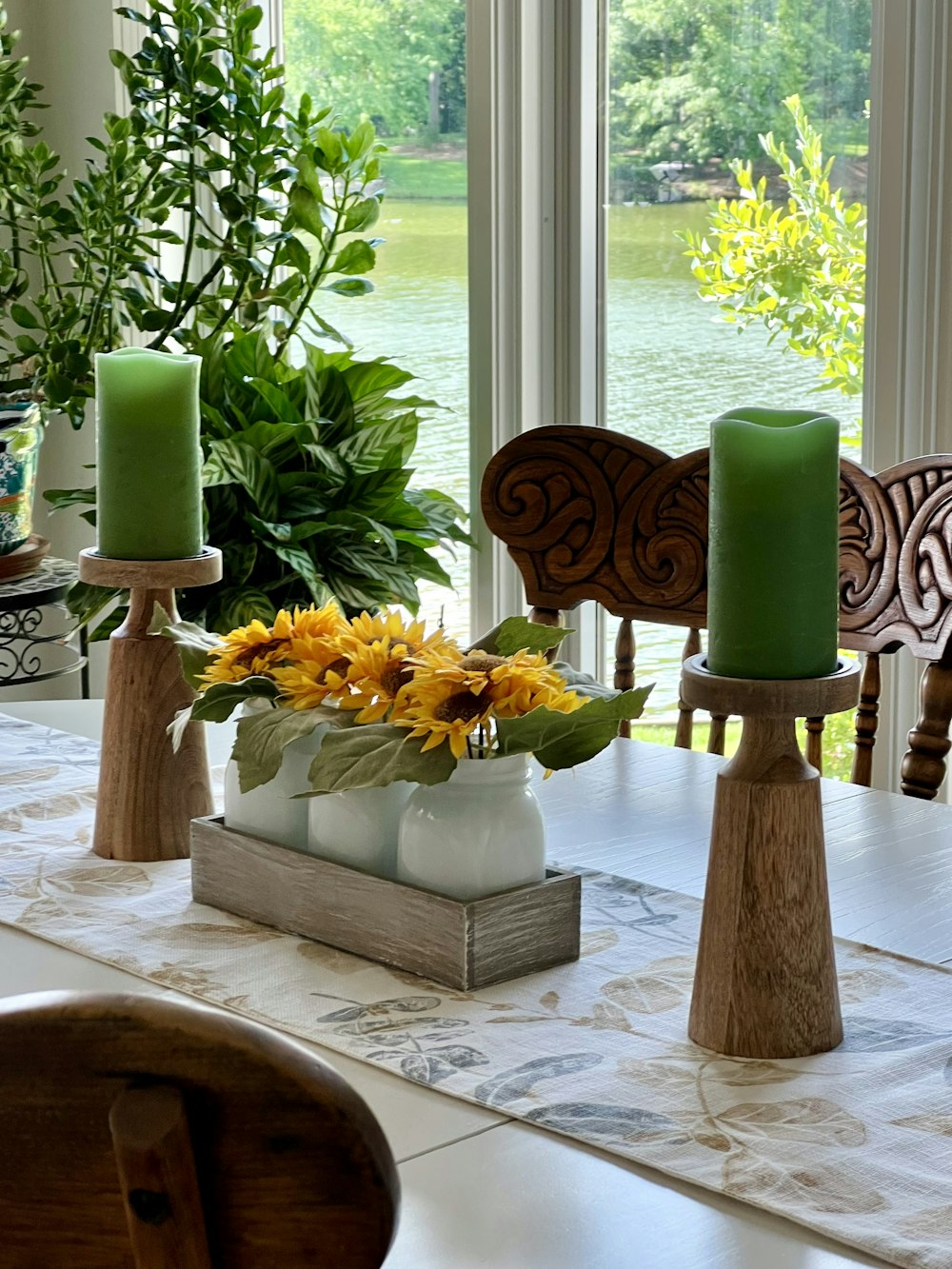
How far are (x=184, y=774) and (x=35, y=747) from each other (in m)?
0.39

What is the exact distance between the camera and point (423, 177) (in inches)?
119

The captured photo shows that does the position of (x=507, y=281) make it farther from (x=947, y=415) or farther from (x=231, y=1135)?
(x=231, y=1135)

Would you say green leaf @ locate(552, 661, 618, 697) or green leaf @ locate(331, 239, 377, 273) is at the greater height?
green leaf @ locate(331, 239, 377, 273)

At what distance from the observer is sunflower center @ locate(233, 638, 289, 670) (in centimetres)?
102

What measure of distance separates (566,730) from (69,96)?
2914 millimetres

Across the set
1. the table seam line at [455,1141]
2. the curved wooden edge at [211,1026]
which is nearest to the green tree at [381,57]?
the table seam line at [455,1141]

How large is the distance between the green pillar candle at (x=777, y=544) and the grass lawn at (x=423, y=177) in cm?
228

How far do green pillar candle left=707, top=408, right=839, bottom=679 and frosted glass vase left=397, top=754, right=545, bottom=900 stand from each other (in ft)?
0.53

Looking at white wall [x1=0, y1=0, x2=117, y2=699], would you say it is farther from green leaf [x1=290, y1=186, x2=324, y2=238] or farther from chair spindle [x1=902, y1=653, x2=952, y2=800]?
chair spindle [x1=902, y1=653, x2=952, y2=800]

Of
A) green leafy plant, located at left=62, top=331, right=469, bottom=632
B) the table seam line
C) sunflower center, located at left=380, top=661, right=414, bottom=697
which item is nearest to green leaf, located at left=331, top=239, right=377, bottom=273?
green leafy plant, located at left=62, top=331, right=469, bottom=632

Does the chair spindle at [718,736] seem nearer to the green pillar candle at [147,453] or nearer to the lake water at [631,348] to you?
the green pillar candle at [147,453]

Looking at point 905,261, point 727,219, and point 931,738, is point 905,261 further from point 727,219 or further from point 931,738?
point 931,738

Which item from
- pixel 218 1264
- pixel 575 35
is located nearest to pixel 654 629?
pixel 575 35

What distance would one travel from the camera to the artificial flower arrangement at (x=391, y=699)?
0.90 meters
